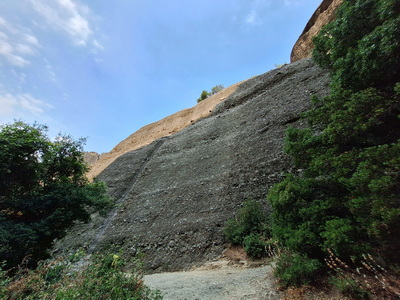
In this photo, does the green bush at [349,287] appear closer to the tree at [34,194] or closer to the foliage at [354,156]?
the foliage at [354,156]

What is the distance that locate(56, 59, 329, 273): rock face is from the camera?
8.07 meters

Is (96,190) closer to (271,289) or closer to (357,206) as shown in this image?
(271,289)

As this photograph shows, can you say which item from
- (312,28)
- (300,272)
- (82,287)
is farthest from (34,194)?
(312,28)

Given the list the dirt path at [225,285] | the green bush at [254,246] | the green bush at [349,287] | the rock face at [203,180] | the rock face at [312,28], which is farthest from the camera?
the rock face at [312,28]

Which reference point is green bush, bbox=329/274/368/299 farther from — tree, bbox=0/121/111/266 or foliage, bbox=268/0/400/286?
tree, bbox=0/121/111/266

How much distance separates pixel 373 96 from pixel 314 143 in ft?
4.42

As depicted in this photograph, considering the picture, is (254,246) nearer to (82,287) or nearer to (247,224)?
Answer: (247,224)

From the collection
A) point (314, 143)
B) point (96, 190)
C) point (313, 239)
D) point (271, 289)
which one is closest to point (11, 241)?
point (96, 190)

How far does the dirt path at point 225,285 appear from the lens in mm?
4012

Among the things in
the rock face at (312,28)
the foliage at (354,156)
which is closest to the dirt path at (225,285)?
the foliage at (354,156)

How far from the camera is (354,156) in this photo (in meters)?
3.70

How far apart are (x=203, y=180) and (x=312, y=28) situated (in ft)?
62.4

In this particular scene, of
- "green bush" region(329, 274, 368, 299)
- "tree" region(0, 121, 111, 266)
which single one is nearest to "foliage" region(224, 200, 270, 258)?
"green bush" region(329, 274, 368, 299)

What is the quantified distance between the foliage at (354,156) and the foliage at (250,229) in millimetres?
1816
